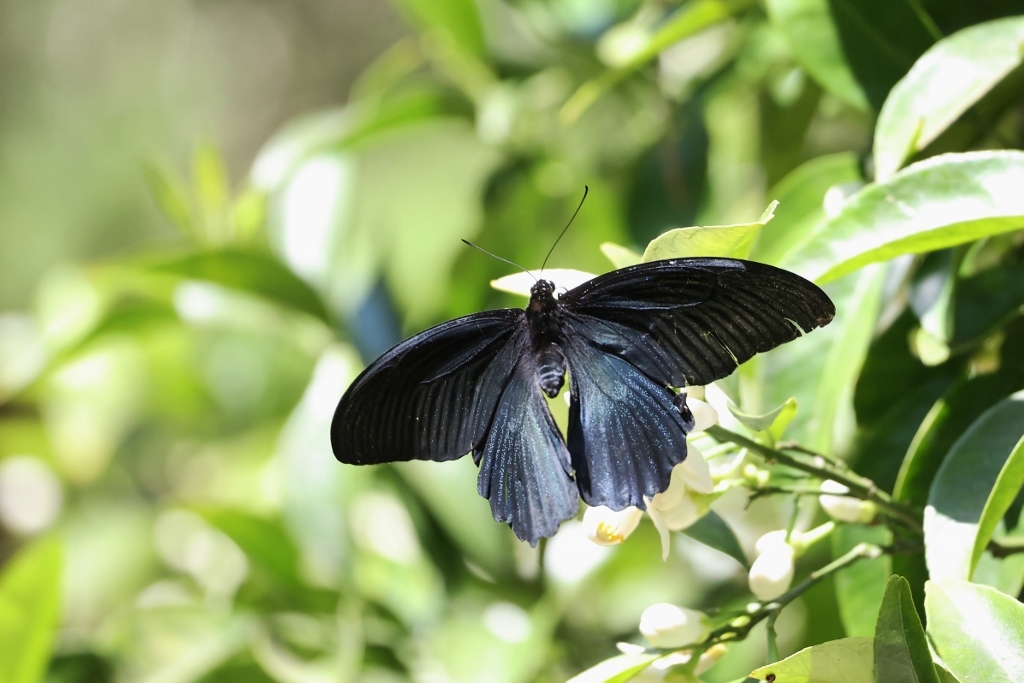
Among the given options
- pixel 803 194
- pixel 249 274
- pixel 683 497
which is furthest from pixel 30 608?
pixel 803 194

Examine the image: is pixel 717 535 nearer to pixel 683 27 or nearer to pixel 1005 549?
pixel 1005 549

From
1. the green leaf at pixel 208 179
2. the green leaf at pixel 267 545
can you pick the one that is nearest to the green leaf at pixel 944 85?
the green leaf at pixel 267 545

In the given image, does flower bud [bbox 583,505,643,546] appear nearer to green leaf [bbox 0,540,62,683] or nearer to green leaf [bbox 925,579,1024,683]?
green leaf [bbox 925,579,1024,683]

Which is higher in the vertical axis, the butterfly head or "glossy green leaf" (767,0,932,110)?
"glossy green leaf" (767,0,932,110)

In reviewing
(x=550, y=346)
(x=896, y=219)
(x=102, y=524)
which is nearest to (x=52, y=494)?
(x=102, y=524)

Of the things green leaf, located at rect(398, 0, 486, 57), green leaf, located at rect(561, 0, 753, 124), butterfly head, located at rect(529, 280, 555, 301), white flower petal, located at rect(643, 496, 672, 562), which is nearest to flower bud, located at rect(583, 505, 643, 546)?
white flower petal, located at rect(643, 496, 672, 562)

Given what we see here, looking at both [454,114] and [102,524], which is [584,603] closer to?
[454,114]

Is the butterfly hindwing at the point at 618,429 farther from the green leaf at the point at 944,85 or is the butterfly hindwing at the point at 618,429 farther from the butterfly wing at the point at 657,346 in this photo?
the green leaf at the point at 944,85
